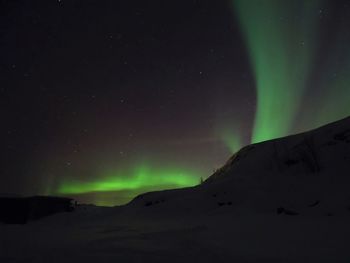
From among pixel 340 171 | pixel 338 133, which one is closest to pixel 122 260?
pixel 340 171

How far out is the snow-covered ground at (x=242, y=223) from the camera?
20.9ft

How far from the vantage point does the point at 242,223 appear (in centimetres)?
1190

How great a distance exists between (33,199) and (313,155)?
22226mm

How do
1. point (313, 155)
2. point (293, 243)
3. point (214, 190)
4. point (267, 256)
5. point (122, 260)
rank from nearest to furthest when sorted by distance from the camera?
point (122, 260), point (267, 256), point (293, 243), point (214, 190), point (313, 155)

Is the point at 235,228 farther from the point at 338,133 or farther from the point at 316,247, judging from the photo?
the point at 338,133

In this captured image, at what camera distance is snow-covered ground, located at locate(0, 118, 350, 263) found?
20.9ft

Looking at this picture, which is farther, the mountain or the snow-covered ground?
the mountain

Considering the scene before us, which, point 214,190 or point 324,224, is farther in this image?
point 214,190

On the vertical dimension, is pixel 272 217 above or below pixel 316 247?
above

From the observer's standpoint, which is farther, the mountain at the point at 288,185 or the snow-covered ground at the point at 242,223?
the mountain at the point at 288,185

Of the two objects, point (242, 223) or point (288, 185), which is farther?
point (288, 185)

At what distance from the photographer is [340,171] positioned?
17641mm

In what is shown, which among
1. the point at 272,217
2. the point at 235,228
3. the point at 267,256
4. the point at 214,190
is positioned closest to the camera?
the point at 267,256

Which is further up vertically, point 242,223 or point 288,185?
point 288,185
